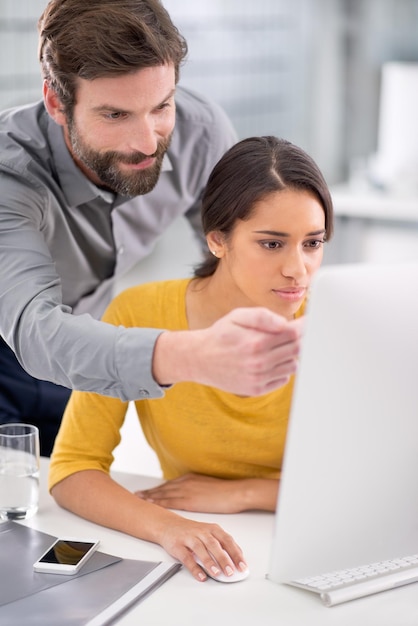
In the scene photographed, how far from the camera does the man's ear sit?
1569 mm

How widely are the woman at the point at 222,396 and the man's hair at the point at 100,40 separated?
216 mm

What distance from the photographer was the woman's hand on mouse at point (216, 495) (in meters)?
1.45

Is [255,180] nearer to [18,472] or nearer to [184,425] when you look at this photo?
[184,425]

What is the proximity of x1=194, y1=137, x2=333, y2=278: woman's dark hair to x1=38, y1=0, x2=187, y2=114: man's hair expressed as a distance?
0.20 metres

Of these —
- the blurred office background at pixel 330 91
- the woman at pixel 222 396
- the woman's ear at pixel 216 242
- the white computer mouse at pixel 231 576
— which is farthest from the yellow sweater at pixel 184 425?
the blurred office background at pixel 330 91

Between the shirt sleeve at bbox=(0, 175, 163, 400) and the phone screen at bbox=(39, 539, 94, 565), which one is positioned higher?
the shirt sleeve at bbox=(0, 175, 163, 400)

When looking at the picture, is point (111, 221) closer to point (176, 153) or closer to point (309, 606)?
point (176, 153)

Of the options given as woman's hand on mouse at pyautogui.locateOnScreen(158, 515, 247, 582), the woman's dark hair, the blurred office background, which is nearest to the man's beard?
the woman's dark hair

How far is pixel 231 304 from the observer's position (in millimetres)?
1567

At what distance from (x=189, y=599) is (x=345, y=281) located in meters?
0.47

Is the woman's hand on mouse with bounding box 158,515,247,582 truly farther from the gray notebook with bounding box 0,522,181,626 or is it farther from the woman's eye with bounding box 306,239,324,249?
the woman's eye with bounding box 306,239,324,249

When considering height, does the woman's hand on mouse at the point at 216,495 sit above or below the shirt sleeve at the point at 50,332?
below

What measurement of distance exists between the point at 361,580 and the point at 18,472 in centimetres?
55

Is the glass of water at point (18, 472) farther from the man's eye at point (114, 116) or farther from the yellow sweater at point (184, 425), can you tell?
the man's eye at point (114, 116)
